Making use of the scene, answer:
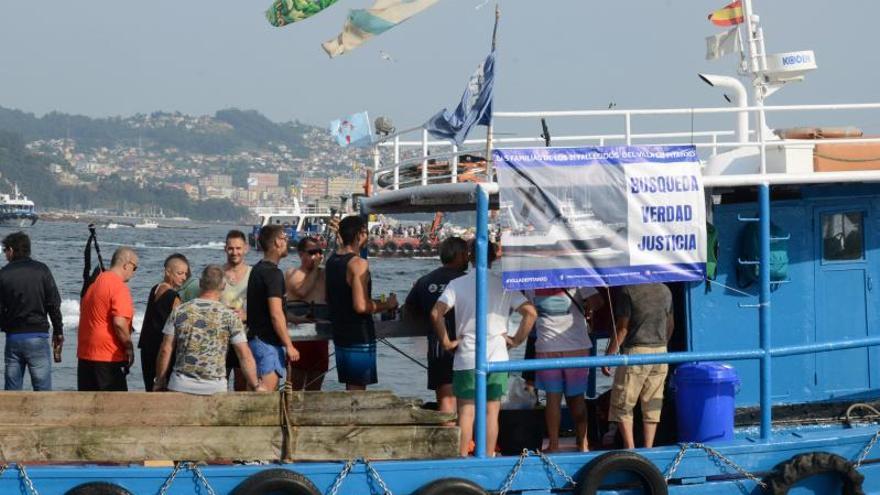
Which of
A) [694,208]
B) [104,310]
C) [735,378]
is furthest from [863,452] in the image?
[104,310]

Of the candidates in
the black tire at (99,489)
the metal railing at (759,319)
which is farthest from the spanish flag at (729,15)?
the black tire at (99,489)

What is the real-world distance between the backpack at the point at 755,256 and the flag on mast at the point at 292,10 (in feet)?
11.2

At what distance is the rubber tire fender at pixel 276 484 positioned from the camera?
7238 mm

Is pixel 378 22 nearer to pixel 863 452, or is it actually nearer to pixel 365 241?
pixel 365 241

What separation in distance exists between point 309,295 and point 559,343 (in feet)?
7.78

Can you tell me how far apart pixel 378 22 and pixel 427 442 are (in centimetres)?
314

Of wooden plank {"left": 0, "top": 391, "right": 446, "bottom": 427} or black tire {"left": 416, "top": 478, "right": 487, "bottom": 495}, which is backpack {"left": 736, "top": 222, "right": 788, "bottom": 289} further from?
wooden plank {"left": 0, "top": 391, "right": 446, "bottom": 427}

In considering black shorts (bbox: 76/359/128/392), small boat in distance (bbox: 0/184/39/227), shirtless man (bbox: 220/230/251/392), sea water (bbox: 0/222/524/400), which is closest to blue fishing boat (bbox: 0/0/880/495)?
black shorts (bbox: 76/359/128/392)

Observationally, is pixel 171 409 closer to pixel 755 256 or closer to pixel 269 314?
pixel 269 314

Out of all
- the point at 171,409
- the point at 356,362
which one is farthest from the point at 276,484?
the point at 356,362

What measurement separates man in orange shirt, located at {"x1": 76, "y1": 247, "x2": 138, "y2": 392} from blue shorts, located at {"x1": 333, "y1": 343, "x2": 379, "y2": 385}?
1405mm

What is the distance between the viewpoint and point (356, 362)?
8562 mm

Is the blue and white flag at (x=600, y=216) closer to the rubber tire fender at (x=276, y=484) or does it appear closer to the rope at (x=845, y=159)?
the rope at (x=845, y=159)

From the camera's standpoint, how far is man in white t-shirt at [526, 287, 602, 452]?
26.7 ft
